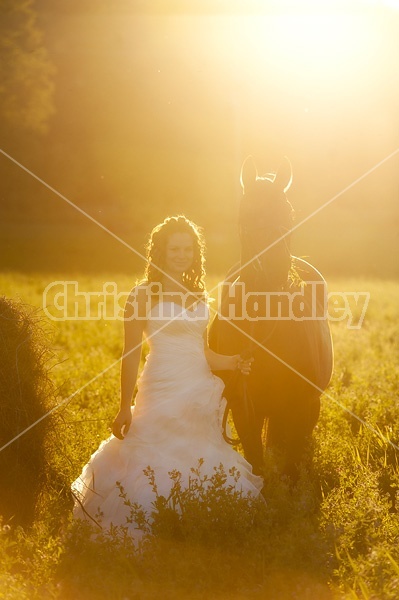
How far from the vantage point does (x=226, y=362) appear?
16.0 feet

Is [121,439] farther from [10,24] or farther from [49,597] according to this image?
[10,24]

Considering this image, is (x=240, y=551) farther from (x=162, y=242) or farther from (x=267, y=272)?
(x=162, y=242)

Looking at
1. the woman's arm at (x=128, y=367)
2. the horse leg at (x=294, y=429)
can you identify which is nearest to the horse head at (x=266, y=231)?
the woman's arm at (x=128, y=367)

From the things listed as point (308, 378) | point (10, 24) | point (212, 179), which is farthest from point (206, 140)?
point (308, 378)

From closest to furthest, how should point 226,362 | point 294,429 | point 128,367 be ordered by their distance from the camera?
point 128,367
point 226,362
point 294,429

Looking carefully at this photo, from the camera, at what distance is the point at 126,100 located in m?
28.3

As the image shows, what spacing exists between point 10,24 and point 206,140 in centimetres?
2061

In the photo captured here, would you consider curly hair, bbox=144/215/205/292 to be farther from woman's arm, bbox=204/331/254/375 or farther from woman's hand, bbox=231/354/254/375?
woman's hand, bbox=231/354/254/375

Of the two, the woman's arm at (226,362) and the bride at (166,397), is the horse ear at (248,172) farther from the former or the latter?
the woman's arm at (226,362)

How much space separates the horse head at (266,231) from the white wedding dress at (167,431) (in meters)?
0.70

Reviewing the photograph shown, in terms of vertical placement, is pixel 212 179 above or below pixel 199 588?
above

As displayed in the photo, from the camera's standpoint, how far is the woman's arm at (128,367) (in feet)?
15.2

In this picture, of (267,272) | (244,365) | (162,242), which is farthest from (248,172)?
(244,365)

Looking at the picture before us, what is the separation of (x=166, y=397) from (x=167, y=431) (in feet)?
0.75
